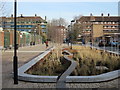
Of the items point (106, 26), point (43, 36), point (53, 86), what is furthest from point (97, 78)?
point (106, 26)

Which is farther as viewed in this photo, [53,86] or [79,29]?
[79,29]

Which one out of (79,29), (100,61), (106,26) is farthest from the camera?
(106,26)

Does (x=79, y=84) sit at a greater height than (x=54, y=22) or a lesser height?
lesser

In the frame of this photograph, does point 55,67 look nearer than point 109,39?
Yes

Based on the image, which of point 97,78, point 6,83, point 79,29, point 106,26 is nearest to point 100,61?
point 97,78

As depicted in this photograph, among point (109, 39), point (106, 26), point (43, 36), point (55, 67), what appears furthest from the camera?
point (106, 26)

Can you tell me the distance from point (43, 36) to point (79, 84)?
262ft

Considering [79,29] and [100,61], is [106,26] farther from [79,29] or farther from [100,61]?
[100,61]

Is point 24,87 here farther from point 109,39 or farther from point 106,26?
point 106,26

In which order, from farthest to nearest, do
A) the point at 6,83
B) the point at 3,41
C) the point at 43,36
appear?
the point at 43,36 → the point at 3,41 → the point at 6,83

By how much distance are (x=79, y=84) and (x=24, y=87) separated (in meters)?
2.06

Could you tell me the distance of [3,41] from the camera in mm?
30234

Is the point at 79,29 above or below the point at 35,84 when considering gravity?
above

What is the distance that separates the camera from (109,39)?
169 feet
